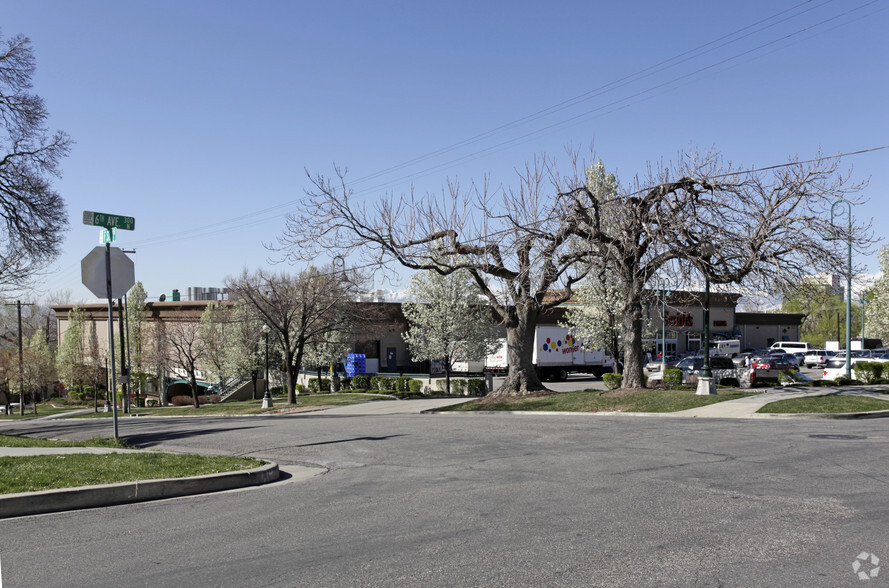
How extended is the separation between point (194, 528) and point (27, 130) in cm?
2027

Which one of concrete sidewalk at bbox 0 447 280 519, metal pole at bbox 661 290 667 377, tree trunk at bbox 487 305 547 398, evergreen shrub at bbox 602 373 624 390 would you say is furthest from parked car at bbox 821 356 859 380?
concrete sidewalk at bbox 0 447 280 519

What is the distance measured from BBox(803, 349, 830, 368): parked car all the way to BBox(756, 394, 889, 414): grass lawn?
45977mm

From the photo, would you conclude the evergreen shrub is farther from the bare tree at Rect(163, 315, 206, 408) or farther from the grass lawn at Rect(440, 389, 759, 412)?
the bare tree at Rect(163, 315, 206, 408)

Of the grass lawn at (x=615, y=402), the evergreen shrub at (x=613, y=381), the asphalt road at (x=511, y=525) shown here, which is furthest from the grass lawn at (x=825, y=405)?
the evergreen shrub at (x=613, y=381)

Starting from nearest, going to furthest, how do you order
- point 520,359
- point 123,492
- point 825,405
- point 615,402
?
point 123,492 → point 825,405 → point 615,402 → point 520,359

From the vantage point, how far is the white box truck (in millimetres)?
50500

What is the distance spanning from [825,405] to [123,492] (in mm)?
18145

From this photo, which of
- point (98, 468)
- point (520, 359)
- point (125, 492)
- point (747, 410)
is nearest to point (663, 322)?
point (520, 359)

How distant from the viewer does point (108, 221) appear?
13.9 m

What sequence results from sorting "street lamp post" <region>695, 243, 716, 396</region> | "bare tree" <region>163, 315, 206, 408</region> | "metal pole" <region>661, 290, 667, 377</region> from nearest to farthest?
"street lamp post" <region>695, 243, 716, 396</region>, "metal pole" <region>661, 290, 667, 377</region>, "bare tree" <region>163, 315, 206, 408</region>

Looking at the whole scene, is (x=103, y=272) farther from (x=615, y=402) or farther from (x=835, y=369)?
(x=835, y=369)

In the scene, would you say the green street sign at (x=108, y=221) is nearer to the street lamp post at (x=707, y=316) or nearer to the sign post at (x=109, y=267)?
the sign post at (x=109, y=267)

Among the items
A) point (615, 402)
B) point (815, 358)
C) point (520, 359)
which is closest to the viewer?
point (615, 402)

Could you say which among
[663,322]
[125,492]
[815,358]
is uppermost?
[663,322]
